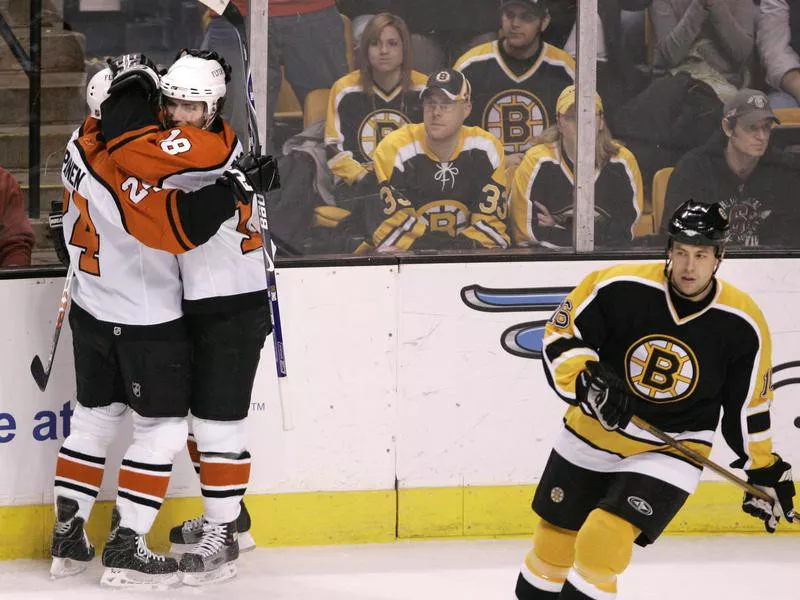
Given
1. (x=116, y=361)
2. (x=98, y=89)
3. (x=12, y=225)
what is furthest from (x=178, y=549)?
(x=98, y=89)

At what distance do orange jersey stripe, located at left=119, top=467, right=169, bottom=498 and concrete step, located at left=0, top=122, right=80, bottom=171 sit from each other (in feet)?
2.88

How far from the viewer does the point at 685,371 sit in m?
2.59

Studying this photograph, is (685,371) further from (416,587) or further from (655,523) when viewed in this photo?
(416,587)

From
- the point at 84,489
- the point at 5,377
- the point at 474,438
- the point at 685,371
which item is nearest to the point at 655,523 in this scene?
the point at 685,371

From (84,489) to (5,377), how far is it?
0.37 m

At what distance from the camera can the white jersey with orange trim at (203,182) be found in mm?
3047

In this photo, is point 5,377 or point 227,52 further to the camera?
point 227,52

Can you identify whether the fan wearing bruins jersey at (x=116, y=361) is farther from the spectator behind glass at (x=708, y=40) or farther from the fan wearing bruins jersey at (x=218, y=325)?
the spectator behind glass at (x=708, y=40)

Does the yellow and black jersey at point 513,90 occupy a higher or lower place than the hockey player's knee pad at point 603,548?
higher

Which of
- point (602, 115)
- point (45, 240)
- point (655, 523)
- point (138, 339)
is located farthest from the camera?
point (602, 115)

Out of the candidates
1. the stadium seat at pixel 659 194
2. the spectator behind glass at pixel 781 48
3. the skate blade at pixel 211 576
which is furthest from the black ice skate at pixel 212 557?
the spectator behind glass at pixel 781 48

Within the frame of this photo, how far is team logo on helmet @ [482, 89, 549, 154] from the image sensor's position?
3932 millimetres

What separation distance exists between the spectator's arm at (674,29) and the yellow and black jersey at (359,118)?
730 mm

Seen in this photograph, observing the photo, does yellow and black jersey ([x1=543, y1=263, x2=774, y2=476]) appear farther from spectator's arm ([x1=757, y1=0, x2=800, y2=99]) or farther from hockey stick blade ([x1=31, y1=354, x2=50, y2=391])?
spectator's arm ([x1=757, y1=0, x2=800, y2=99])
